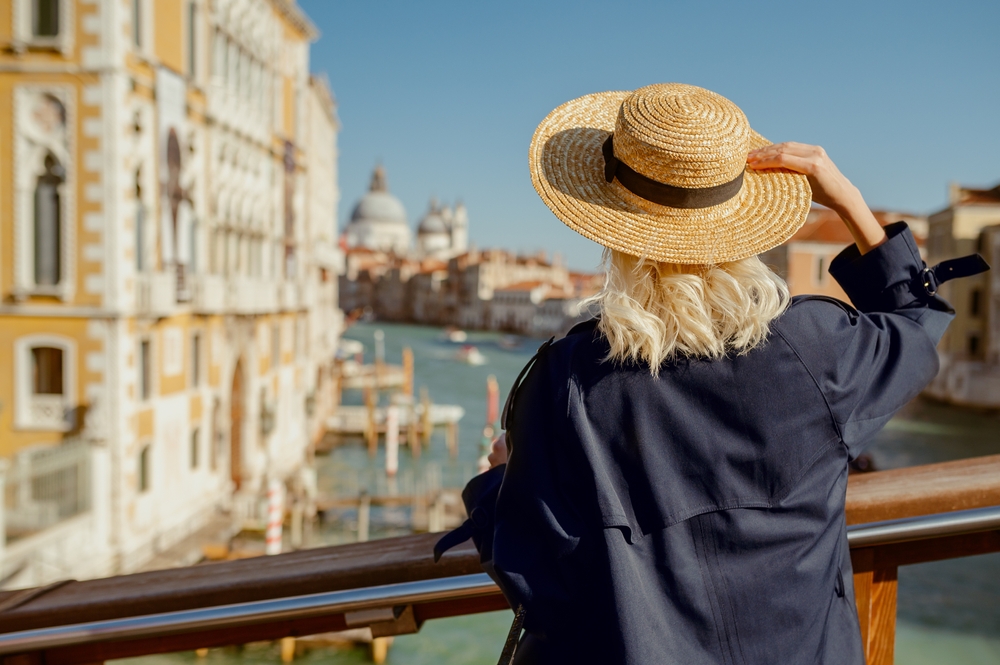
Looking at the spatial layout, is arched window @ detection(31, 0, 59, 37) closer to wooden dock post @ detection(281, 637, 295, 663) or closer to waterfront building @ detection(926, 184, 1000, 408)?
wooden dock post @ detection(281, 637, 295, 663)

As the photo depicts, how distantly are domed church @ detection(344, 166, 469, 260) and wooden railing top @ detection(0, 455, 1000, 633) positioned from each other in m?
94.3

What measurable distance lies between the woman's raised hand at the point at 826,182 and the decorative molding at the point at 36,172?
8.30 meters

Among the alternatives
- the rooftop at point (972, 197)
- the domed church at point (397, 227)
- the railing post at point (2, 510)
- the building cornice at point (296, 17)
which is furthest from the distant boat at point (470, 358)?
the domed church at point (397, 227)

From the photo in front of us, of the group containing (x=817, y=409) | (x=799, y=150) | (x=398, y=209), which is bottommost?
(x=817, y=409)

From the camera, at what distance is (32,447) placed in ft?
26.2

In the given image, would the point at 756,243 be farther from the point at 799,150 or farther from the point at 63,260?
the point at 63,260

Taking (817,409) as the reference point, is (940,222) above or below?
above

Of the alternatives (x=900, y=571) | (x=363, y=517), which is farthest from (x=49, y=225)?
(x=900, y=571)

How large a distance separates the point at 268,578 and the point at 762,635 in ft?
1.92

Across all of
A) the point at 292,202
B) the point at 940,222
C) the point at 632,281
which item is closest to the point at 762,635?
the point at 632,281

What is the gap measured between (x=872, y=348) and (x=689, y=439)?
0.22 m

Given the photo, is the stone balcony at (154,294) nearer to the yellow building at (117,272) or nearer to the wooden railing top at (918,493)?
the yellow building at (117,272)

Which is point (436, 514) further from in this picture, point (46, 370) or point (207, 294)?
point (46, 370)

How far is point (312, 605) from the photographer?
1.00m
